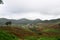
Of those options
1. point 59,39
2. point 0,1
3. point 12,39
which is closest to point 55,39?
point 59,39

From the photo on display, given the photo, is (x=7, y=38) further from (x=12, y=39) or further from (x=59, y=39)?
(x=59, y=39)

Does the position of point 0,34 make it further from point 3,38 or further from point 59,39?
point 59,39

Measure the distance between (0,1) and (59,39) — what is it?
2011cm

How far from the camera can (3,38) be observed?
1703 inches

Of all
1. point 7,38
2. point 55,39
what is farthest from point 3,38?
point 55,39

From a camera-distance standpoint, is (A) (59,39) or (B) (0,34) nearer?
(B) (0,34)

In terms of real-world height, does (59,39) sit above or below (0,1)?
below

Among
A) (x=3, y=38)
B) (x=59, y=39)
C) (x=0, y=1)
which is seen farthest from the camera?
(x=0, y=1)

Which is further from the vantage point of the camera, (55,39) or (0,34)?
(55,39)

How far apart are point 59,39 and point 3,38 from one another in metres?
16.8

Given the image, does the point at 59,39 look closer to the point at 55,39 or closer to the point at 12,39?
the point at 55,39

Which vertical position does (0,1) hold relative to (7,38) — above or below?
above

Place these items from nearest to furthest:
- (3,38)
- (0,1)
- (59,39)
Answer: (3,38) < (59,39) < (0,1)

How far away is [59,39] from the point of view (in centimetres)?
5284
